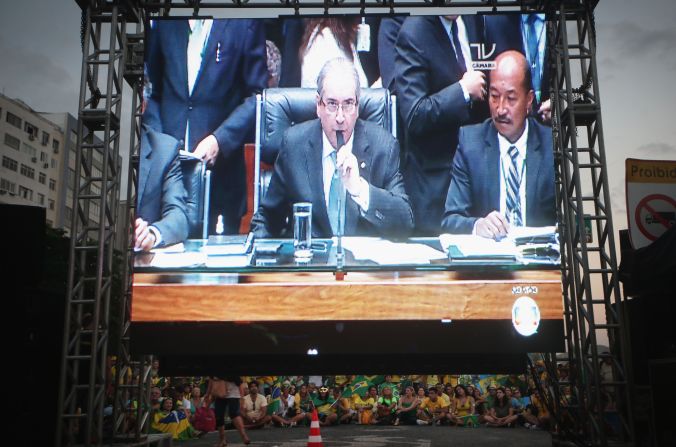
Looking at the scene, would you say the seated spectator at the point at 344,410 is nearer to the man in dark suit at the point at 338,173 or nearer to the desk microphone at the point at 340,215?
the desk microphone at the point at 340,215

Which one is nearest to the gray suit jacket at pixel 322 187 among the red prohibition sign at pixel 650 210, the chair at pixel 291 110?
the chair at pixel 291 110

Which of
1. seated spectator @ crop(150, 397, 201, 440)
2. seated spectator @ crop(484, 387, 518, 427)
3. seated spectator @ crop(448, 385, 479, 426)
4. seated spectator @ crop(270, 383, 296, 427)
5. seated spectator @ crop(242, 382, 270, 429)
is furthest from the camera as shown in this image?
seated spectator @ crop(270, 383, 296, 427)

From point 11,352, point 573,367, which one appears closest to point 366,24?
point 573,367

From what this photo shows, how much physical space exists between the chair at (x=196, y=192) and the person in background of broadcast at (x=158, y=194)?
77 mm

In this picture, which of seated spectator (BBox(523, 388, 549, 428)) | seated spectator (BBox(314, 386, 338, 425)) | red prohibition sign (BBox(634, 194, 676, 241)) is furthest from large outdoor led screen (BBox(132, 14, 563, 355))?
seated spectator (BBox(314, 386, 338, 425))

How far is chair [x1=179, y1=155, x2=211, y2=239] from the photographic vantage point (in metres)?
10.1

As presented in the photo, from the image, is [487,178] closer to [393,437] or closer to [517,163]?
[517,163]

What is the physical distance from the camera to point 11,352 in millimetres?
7031

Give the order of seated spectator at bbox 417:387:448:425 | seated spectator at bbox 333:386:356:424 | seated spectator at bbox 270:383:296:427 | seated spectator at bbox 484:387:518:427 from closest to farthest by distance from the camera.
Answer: seated spectator at bbox 484:387:518:427 → seated spectator at bbox 270:383:296:427 → seated spectator at bbox 417:387:448:425 → seated spectator at bbox 333:386:356:424

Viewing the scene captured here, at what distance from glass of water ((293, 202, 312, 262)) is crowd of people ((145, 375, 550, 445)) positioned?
505 cm

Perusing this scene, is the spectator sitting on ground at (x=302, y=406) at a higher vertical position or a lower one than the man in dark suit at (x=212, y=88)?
lower

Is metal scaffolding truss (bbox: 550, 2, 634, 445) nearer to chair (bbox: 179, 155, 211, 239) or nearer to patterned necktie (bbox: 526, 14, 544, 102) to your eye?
patterned necktie (bbox: 526, 14, 544, 102)

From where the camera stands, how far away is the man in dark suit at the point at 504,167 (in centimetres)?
1007

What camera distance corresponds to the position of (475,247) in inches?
391
